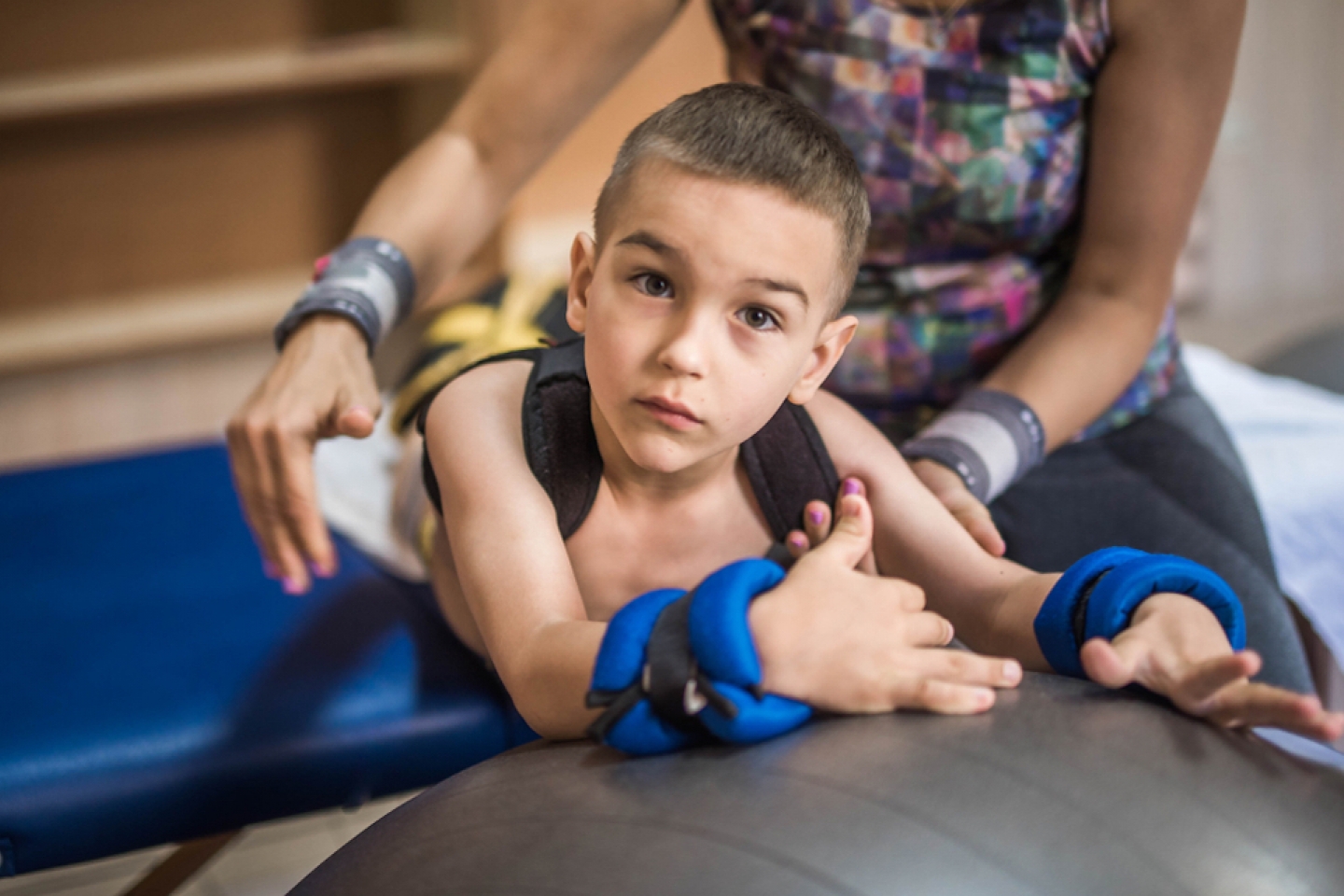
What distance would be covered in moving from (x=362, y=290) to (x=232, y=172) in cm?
214

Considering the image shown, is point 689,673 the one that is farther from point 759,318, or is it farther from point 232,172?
point 232,172

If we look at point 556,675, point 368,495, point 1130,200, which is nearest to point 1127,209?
point 1130,200

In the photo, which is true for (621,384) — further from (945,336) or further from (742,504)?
(945,336)

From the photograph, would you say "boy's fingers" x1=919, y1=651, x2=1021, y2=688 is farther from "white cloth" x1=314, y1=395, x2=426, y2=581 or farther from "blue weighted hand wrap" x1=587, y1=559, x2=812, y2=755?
"white cloth" x1=314, y1=395, x2=426, y2=581

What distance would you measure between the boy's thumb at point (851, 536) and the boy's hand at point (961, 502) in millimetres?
117

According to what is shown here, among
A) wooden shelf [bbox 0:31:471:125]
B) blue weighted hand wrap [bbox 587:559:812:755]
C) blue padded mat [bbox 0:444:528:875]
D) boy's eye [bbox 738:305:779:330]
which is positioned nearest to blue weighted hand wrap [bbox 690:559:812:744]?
blue weighted hand wrap [bbox 587:559:812:755]

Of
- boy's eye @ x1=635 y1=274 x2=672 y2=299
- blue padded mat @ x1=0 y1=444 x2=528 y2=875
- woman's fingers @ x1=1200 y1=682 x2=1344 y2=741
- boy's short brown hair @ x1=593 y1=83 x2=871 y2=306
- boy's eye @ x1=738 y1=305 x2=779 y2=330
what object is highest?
boy's short brown hair @ x1=593 y1=83 x2=871 y2=306

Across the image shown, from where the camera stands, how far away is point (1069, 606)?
2.11 feet

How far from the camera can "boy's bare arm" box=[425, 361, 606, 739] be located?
599 millimetres

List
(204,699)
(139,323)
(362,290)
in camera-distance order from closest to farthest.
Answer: (362,290) < (204,699) < (139,323)

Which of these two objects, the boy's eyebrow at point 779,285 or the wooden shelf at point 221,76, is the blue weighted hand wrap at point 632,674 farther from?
the wooden shelf at point 221,76

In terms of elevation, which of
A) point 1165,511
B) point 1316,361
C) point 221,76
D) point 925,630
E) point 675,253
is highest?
point 221,76

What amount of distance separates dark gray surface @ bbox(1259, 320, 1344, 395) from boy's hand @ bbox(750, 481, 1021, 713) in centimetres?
121

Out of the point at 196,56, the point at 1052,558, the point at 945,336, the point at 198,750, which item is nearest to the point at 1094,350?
the point at 945,336
